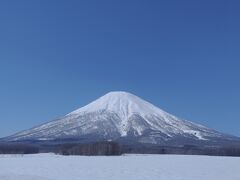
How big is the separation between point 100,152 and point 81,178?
2112 inches

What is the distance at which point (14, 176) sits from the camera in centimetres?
3281

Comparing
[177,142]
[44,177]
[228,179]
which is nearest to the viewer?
[228,179]

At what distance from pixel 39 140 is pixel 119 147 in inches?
4633

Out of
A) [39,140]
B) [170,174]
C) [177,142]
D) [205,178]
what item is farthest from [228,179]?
[39,140]

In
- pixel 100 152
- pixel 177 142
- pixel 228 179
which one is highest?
pixel 177 142

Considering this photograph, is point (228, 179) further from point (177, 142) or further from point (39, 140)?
point (39, 140)

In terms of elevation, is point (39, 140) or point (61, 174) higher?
point (39, 140)

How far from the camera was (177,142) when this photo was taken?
188m

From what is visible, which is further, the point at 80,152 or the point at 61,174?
the point at 80,152

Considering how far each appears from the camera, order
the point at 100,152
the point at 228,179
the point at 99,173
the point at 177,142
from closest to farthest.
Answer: the point at 228,179
the point at 99,173
the point at 100,152
the point at 177,142

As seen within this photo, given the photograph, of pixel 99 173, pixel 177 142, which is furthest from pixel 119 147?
pixel 177 142

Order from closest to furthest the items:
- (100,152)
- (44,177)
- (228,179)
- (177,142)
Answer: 1. (228,179)
2. (44,177)
3. (100,152)
4. (177,142)

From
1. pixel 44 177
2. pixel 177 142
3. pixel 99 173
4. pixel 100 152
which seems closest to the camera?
pixel 44 177

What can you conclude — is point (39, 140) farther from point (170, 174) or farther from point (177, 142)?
point (170, 174)
